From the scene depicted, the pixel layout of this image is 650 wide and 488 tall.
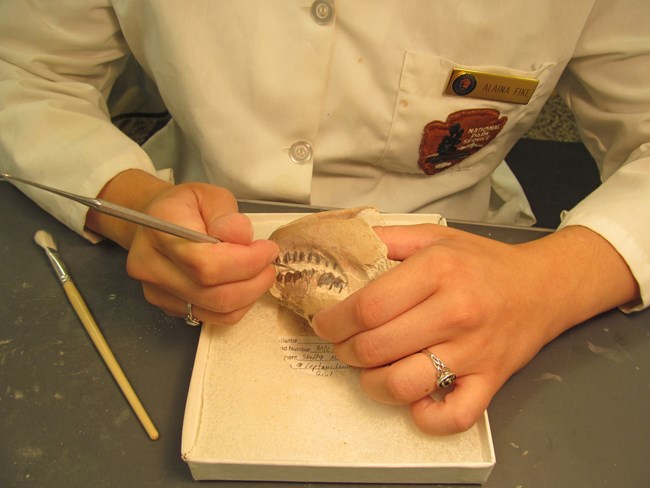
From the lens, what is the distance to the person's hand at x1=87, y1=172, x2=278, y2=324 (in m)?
0.51

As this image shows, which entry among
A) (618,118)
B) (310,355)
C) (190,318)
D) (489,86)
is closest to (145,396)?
(190,318)

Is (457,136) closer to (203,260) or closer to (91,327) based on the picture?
(203,260)

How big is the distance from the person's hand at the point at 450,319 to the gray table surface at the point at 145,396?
6 centimetres

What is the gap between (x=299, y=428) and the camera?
20.5 inches

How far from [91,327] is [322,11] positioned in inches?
20.9

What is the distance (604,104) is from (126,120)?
121 centimetres

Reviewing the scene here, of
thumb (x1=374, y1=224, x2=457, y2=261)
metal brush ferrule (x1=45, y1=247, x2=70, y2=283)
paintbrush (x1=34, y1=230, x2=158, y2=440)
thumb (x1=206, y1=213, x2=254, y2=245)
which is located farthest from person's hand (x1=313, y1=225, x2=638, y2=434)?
metal brush ferrule (x1=45, y1=247, x2=70, y2=283)

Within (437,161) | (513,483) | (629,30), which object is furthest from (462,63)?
(513,483)

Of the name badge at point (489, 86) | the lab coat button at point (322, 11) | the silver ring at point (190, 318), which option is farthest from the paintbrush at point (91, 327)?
the name badge at point (489, 86)

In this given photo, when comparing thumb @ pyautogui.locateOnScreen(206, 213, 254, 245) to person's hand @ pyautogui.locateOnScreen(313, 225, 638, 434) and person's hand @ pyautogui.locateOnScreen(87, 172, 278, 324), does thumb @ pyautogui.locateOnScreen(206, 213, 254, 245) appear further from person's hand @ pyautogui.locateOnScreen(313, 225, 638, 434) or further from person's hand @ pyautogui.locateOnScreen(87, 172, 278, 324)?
person's hand @ pyautogui.locateOnScreen(313, 225, 638, 434)

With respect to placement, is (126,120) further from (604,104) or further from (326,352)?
(604,104)

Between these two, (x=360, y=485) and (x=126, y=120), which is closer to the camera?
(x=360, y=485)

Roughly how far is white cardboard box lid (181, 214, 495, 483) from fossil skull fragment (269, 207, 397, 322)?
7cm

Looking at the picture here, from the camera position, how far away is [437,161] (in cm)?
83
